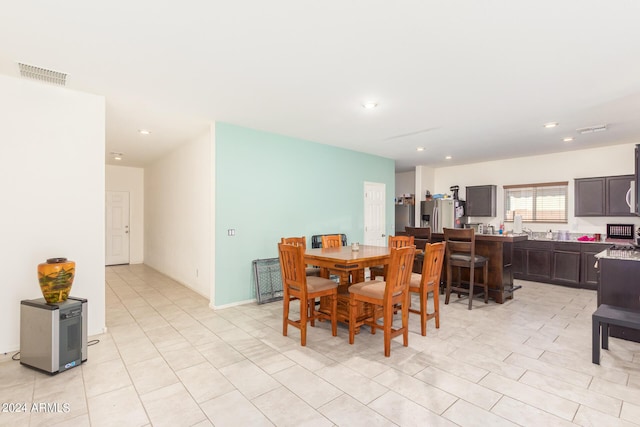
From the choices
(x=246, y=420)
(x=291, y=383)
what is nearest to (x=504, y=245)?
(x=291, y=383)

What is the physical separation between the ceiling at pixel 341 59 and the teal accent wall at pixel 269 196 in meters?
0.55

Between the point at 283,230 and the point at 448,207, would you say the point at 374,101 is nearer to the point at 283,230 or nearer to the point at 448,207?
the point at 283,230

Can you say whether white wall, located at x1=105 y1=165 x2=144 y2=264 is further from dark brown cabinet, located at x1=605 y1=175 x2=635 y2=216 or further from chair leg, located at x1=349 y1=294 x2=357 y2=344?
dark brown cabinet, located at x1=605 y1=175 x2=635 y2=216

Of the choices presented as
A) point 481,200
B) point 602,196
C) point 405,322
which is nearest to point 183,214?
point 405,322

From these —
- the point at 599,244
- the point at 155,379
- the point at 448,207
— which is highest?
the point at 448,207

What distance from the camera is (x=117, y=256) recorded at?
7.97m

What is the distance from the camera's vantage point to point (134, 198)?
8195 millimetres

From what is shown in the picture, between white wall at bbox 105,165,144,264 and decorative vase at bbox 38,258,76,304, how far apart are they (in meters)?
5.96

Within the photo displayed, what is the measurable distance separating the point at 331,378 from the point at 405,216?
6250 mm

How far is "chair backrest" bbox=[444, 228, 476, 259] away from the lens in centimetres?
428

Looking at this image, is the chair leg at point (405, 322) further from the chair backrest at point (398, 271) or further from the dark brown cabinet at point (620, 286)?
the dark brown cabinet at point (620, 286)

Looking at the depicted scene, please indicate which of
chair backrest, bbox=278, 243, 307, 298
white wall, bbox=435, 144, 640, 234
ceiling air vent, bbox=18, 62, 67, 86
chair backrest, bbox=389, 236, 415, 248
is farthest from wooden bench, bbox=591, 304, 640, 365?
ceiling air vent, bbox=18, 62, 67, 86

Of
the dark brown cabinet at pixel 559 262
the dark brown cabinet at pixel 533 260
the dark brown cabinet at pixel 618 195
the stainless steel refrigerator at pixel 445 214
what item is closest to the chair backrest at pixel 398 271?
the dark brown cabinet at pixel 533 260

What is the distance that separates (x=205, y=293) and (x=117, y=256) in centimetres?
453
